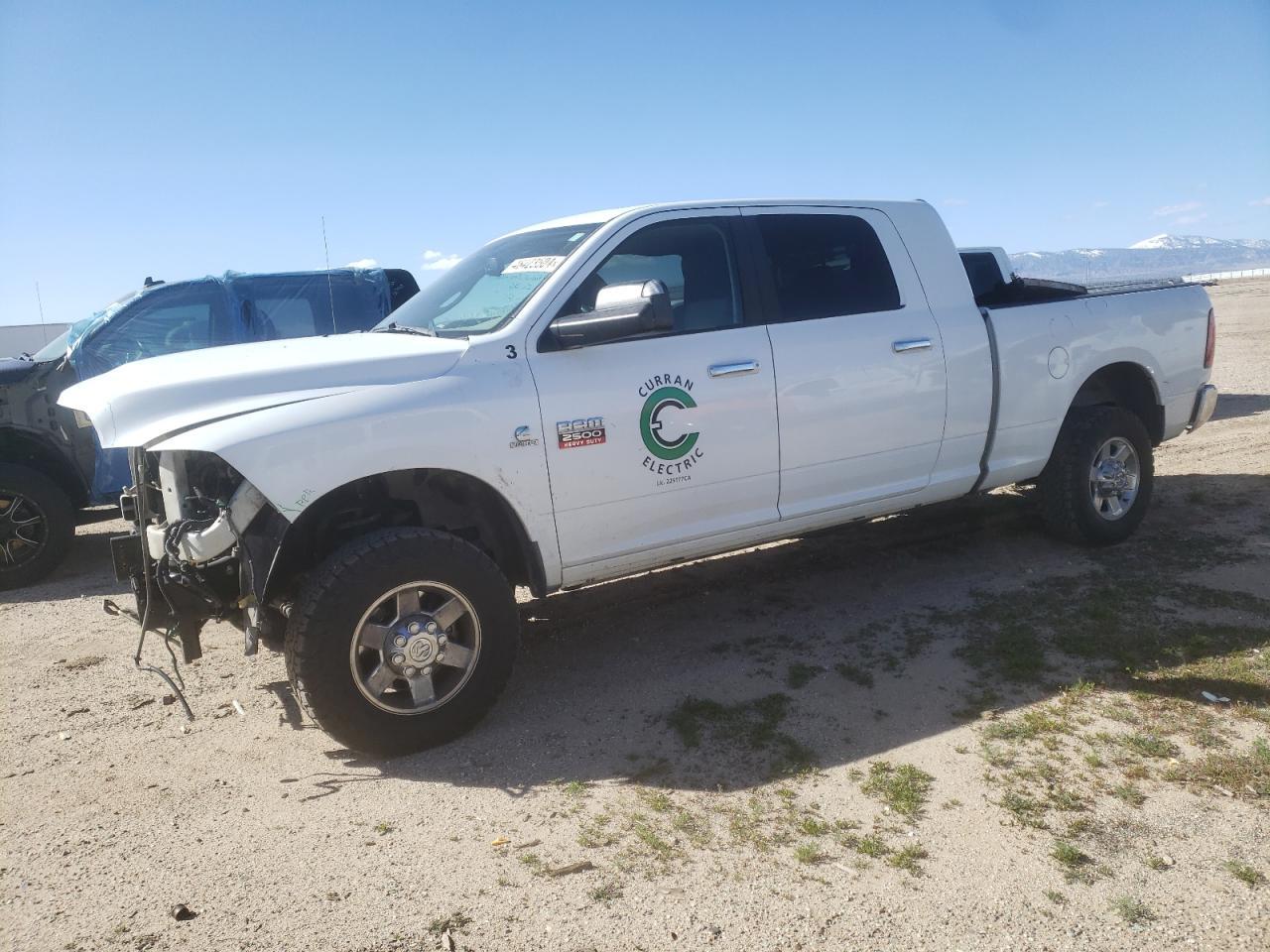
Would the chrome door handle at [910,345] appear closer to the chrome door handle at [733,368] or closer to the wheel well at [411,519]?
the chrome door handle at [733,368]

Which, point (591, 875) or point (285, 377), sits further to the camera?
point (285, 377)

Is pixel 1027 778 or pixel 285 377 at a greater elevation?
pixel 285 377

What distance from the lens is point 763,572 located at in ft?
19.1

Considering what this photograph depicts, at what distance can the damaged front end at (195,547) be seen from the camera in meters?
3.52

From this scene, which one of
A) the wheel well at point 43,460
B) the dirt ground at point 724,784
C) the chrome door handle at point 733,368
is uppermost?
the chrome door handle at point 733,368

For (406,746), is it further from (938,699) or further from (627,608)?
(938,699)

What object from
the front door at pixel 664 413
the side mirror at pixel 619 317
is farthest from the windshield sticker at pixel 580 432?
the side mirror at pixel 619 317

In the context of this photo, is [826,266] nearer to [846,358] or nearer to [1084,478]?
[846,358]

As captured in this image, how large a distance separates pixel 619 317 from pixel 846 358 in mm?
1389

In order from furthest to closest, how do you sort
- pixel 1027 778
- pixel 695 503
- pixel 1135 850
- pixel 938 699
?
pixel 695 503, pixel 938 699, pixel 1027 778, pixel 1135 850

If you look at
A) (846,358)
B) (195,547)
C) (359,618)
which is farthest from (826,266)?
(195,547)

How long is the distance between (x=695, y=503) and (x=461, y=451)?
1.14 m

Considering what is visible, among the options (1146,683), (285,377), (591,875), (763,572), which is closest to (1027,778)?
(1146,683)

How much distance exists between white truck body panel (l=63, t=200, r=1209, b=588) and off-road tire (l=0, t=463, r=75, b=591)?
344cm
